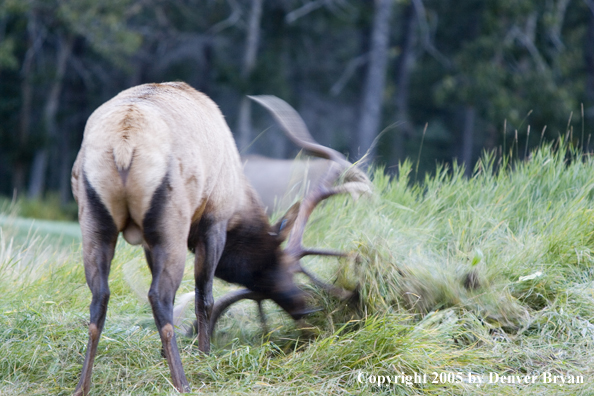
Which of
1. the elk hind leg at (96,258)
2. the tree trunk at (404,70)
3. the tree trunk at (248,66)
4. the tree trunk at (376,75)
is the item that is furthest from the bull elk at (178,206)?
the tree trunk at (404,70)

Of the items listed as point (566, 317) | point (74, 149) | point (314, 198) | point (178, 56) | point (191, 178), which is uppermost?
point (191, 178)

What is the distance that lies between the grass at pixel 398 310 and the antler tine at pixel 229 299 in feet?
0.58

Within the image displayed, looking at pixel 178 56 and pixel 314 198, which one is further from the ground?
pixel 314 198

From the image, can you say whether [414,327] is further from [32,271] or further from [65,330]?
[32,271]

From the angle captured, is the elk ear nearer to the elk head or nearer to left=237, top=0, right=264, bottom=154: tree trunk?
the elk head

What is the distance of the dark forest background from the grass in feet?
29.5

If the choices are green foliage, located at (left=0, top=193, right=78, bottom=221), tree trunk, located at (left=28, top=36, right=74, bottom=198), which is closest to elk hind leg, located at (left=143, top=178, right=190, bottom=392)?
green foliage, located at (left=0, top=193, right=78, bottom=221)

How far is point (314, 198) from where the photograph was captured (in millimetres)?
4109

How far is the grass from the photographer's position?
3.49m

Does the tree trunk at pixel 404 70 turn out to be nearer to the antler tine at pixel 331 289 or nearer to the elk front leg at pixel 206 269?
the antler tine at pixel 331 289

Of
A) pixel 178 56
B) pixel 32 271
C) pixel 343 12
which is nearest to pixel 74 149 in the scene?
pixel 178 56

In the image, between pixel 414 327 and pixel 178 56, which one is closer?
pixel 414 327

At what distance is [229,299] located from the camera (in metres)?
4.08

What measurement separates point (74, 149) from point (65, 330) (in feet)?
74.1
